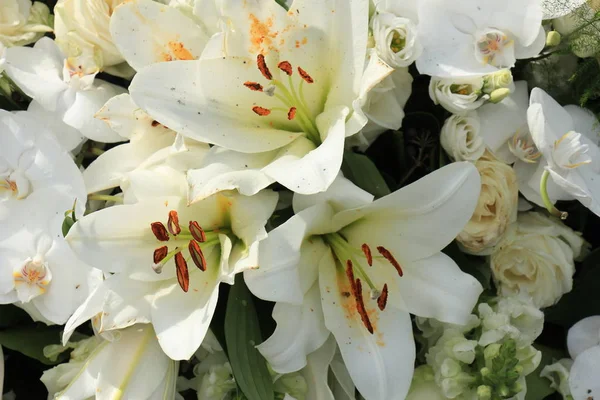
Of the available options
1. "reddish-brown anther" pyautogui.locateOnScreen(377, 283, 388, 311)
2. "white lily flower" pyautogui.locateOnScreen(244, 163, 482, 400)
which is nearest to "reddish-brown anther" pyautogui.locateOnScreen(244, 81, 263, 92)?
"white lily flower" pyautogui.locateOnScreen(244, 163, 482, 400)

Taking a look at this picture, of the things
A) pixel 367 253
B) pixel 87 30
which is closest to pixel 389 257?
pixel 367 253

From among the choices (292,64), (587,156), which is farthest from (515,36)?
(292,64)

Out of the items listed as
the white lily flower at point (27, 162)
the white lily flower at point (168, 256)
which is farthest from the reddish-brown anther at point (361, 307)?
the white lily flower at point (27, 162)

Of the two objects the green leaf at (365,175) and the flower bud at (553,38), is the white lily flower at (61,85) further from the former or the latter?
the flower bud at (553,38)

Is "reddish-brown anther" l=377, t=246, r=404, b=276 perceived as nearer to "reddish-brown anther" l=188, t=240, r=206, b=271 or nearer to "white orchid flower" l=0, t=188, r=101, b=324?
"reddish-brown anther" l=188, t=240, r=206, b=271

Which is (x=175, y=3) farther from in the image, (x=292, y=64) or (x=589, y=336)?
(x=589, y=336)
